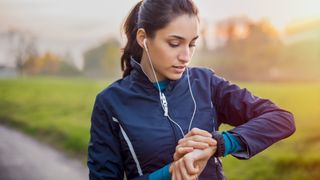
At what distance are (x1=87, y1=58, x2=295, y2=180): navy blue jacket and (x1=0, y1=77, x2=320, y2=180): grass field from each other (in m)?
1.13

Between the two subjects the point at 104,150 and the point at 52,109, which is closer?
the point at 104,150

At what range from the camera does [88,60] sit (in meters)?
2.47

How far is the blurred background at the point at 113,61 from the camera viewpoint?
240 cm

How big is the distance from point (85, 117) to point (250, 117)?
4.38 ft

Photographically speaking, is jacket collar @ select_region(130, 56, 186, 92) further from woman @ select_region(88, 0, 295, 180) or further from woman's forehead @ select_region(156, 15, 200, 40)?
woman's forehead @ select_region(156, 15, 200, 40)

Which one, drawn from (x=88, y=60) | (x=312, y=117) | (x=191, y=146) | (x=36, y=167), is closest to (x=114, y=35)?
(x=88, y=60)

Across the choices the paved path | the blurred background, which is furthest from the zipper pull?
the paved path

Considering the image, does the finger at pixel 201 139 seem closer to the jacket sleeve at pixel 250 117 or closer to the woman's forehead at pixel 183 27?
the jacket sleeve at pixel 250 117

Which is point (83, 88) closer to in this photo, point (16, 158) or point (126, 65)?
point (16, 158)

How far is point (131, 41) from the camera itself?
1358 millimetres

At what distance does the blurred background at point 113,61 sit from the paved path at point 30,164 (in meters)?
0.05

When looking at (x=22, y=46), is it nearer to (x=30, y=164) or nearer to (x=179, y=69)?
(x=30, y=164)

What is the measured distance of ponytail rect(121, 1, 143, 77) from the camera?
1.34m

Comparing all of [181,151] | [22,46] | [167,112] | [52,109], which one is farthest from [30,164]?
[181,151]
